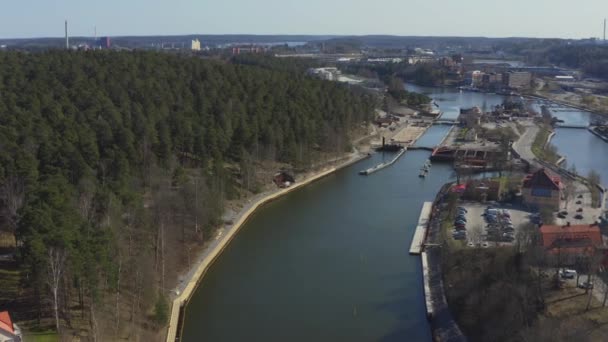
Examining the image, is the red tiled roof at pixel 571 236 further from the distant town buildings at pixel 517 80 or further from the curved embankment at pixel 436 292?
the distant town buildings at pixel 517 80

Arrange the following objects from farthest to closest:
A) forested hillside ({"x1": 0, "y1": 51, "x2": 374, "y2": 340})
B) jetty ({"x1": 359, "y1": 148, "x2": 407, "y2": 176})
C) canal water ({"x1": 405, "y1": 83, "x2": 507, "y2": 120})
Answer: canal water ({"x1": 405, "y1": 83, "x2": 507, "y2": 120}), jetty ({"x1": 359, "y1": 148, "x2": 407, "y2": 176}), forested hillside ({"x1": 0, "y1": 51, "x2": 374, "y2": 340})

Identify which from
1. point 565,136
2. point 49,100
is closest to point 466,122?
point 565,136

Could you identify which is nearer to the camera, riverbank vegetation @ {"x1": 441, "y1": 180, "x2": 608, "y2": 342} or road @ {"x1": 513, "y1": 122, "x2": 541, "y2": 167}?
riverbank vegetation @ {"x1": 441, "y1": 180, "x2": 608, "y2": 342}

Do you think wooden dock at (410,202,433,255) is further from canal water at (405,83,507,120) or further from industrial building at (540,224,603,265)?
canal water at (405,83,507,120)

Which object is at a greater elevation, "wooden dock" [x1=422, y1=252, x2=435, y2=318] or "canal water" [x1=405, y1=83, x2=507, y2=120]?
"canal water" [x1=405, y1=83, x2=507, y2=120]

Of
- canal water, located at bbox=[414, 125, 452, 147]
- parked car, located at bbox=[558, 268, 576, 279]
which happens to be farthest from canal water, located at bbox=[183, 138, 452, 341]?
canal water, located at bbox=[414, 125, 452, 147]
